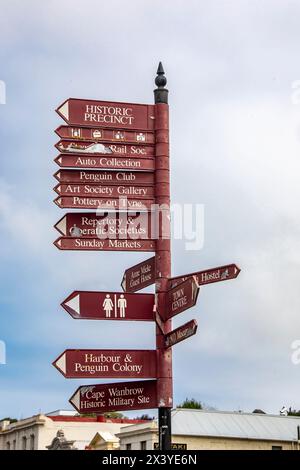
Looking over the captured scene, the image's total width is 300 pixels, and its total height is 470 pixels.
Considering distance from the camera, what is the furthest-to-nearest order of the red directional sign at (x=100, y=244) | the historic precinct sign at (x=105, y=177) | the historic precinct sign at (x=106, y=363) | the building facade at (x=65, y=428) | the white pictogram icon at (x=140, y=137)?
the building facade at (x=65, y=428)
the white pictogram icon at (x=140, y=137)
the historic precinct sign at (x=105, y=177)
the red directional sign at (x=100, y=244)
the historic precinct sign at (x=106, y=363)

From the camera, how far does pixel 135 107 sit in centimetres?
1432

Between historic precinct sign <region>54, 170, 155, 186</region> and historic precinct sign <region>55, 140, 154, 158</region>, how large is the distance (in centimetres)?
32

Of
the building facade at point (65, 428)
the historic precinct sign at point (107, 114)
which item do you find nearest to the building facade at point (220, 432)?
the building facade at point (65, 428)

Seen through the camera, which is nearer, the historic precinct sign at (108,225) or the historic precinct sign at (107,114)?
the historic precinct sign at (108,225)

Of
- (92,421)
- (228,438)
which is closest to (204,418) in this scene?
(228,438)

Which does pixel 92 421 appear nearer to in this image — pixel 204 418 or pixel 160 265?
pixel 204 418

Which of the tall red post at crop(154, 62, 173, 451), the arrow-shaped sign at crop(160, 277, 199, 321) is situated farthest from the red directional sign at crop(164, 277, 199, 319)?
the tall red post at crop(154, 62, 173, 451)

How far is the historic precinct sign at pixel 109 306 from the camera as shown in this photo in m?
13.2

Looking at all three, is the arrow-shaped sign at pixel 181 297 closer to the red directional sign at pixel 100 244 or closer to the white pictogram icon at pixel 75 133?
the red directional sign at pixel 100 244

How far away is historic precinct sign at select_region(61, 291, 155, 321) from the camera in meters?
13.2

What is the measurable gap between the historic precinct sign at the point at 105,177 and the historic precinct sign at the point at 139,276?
1.32m

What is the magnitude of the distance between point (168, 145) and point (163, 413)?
4430 millimetres

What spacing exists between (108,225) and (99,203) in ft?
1.27

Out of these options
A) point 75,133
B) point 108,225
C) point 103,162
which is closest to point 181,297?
point 108,225
